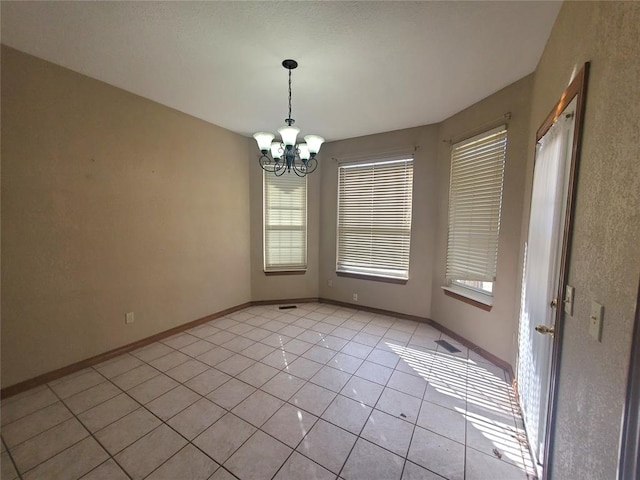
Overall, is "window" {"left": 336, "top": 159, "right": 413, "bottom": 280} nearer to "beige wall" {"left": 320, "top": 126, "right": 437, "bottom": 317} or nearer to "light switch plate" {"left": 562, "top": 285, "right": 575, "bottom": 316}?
"beige wall" {"left": 320, "top": 126, "right": 437, "bottom": 317}

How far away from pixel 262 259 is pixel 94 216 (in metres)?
2.22

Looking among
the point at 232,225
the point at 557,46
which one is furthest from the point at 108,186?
the point at 557,46

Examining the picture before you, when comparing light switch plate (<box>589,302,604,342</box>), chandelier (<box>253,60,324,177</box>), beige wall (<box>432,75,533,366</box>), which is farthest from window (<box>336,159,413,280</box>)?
light switch plate (<box>589,302,604,342</box>)

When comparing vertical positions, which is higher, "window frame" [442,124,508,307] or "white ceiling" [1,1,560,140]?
"white ceiling" [1,1,560,140]

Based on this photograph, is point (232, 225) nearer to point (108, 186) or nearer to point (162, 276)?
point (162, 276)

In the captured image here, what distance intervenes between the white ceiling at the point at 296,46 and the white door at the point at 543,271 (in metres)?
0.86

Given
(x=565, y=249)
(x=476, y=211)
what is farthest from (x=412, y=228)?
(x=565, y=249)

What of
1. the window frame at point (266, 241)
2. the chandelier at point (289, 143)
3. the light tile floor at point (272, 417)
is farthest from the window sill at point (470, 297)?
the chandelier at point (289, 143)

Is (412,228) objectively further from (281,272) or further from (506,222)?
(281,272)

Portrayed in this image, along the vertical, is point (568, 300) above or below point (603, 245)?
below

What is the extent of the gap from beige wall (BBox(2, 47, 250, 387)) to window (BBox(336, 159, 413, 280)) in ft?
6.41

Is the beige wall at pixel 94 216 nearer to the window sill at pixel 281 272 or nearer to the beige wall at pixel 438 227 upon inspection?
the window sill at pixel 281 272

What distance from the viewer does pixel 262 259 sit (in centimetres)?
422

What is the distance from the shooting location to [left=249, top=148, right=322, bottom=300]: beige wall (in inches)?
162
